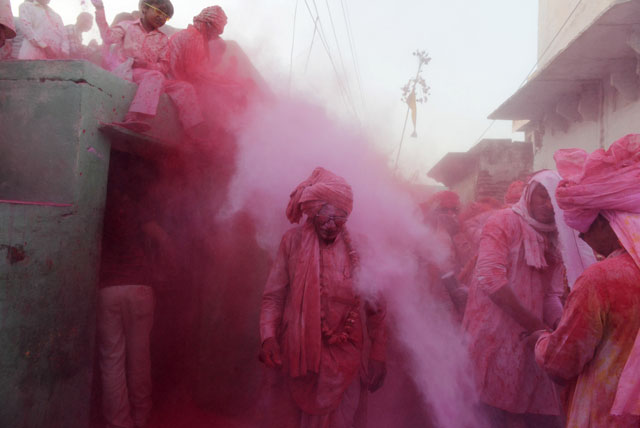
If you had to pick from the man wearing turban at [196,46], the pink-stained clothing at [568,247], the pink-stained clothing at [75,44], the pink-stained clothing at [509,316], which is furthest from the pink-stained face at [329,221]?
the pink-stained clothing at [75,44]

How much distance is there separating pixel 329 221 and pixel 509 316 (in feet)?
4.92

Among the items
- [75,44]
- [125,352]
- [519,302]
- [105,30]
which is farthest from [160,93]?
[519,302]

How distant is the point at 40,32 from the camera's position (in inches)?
182

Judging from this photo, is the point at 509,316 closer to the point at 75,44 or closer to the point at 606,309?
the point at 606,309

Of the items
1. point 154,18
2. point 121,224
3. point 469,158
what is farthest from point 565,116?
point 121,224

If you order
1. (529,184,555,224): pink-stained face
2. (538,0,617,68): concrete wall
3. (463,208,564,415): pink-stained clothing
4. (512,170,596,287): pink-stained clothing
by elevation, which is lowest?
(463,208,564,415): pink-stained clothing

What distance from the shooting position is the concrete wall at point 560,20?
33.2 ft

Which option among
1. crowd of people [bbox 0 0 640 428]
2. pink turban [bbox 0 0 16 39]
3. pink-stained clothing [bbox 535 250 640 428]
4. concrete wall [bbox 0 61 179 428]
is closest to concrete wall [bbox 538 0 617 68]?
crowd of people [bbox 0 0 640 428]

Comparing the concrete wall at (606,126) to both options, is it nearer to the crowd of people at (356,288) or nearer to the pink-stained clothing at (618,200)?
the crowd of people at (356,288)

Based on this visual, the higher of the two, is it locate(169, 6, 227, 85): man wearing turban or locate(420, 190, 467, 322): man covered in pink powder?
locate(169, 6, 227, 85): man wearing turban

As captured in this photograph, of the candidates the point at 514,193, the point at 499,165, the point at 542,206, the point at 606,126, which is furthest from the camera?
the point at 499,165

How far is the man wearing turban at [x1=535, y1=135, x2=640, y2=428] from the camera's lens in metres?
1.67

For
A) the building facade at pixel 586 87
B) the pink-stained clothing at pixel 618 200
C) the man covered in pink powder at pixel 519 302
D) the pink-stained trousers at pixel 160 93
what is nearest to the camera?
the pink-stained clothing at pixel 618 200

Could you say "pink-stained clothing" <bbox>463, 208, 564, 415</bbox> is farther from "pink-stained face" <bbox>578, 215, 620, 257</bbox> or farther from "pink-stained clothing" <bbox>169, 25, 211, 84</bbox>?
"pink-stained clothing" <bbox>169, 25, 211, 84</bbox>
